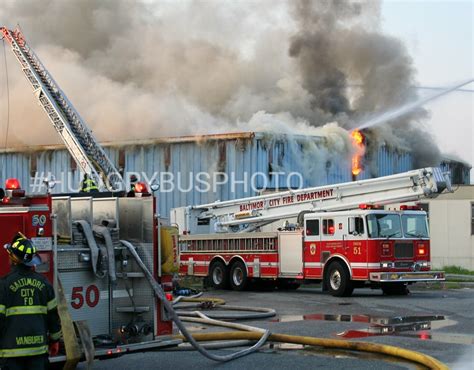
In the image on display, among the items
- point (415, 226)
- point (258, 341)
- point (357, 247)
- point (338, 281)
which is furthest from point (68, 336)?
point (415, 226)

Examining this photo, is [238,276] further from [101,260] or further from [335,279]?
[101,260]

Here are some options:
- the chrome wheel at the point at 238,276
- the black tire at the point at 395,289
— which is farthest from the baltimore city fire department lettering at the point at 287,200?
the black tire at the point at 395,289

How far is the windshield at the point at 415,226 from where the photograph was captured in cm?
1828

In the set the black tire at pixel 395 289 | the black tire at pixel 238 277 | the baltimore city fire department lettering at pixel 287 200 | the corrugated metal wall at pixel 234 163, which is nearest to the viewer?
the black tire at pixel 395 289

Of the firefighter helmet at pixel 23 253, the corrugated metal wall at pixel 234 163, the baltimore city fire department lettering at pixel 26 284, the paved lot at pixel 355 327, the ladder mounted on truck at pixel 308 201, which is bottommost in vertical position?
the paved lot at pixel 355 327

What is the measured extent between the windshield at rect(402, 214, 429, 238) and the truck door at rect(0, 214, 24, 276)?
477 inches

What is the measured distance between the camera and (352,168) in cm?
2628

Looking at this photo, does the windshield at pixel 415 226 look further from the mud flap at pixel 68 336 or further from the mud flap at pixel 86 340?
the mud flap at pixel 68 336

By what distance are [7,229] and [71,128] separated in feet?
50.6

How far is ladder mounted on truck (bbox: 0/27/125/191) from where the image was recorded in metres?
21.9

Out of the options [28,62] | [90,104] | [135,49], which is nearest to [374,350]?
[28,62]

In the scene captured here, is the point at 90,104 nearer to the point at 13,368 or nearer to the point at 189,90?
the point at 189,90

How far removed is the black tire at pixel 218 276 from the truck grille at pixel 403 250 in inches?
192

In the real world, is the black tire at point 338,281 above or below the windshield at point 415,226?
below
